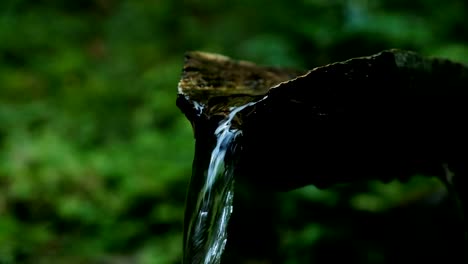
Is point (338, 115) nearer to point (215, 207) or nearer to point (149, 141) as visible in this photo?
point (215, 207)

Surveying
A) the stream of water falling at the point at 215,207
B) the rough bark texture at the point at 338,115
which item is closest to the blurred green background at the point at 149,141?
the rough bark texture at the point at 338,115

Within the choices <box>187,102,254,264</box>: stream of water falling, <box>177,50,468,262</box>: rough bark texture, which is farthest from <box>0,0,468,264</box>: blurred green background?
<box>187,102,254,264</box>: stream of water falling

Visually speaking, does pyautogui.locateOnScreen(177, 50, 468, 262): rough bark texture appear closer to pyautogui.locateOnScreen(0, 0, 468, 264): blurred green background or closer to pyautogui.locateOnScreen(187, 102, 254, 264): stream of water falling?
pyautogui.locateOnScreen(187, 102, 254, 264): stream of water falling

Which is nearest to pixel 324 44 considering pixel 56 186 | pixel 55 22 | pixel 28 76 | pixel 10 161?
pixel 56 186

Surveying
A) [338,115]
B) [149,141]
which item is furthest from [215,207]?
[149,141]

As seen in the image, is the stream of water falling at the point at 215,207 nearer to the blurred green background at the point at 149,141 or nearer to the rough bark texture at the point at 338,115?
the rough bark texture at the point at 338,115

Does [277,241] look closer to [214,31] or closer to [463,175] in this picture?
[463,175]
